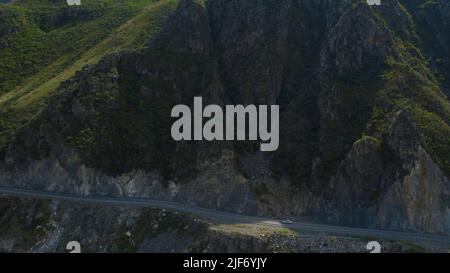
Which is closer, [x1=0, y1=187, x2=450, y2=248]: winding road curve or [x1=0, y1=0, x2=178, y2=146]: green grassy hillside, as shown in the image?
[x1=0, y1=187, x2=450, y2=248]: winding road curve

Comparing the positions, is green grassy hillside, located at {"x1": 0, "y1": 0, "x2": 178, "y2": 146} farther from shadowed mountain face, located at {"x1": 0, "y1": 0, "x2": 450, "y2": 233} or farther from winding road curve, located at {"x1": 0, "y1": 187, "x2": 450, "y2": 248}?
winding road curve, located at {"x1": 0, "y1": 187, "x2": 450, "y2": 248}

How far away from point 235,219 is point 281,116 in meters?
29.3

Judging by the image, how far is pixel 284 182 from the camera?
108 meters

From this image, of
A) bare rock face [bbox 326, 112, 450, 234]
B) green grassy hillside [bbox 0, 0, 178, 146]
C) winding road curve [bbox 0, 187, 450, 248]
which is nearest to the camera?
winding road curve [bbox 0, 187, 450, 248]

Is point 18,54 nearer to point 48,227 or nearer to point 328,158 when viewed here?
point 48,227

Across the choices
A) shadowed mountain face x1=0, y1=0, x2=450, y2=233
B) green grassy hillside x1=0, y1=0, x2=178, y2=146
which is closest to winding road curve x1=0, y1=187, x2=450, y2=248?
shadowed mountain face x1=0, y1=0, x2=450, y2=233

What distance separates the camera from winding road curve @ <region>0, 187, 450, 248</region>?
305 ft

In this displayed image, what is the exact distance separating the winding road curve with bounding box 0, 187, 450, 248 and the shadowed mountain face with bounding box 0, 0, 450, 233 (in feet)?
6.36

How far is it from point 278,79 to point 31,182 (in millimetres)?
51505

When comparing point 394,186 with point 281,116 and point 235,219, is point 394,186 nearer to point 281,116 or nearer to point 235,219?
point 235,219

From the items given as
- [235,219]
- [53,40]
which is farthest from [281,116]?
[53,40]

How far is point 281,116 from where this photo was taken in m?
120

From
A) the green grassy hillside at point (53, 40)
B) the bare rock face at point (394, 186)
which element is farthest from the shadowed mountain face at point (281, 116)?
the green grassy hillside at point (53, 40)

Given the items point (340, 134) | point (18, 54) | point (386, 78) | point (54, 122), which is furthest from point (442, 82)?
point (18, 54)
